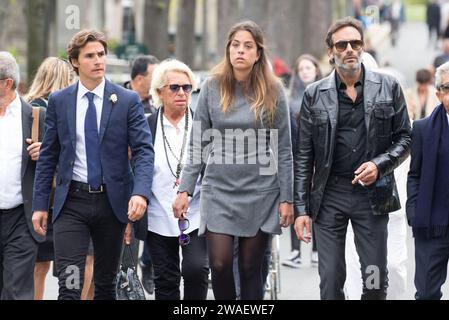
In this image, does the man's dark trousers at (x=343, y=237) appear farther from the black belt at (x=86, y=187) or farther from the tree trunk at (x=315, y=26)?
the tree trunk at (x=315, y=26)

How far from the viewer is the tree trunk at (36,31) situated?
69.6 ft

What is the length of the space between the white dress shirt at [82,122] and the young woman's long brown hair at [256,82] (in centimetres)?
79

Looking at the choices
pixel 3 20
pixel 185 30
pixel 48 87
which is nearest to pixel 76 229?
pixel 48 87

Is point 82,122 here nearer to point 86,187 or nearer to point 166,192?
point 86,187

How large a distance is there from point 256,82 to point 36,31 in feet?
44.3

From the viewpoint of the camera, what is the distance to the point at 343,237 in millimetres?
8227

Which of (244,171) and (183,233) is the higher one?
(244,171)

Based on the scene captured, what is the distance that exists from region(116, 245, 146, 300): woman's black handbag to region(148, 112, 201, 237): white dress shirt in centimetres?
44

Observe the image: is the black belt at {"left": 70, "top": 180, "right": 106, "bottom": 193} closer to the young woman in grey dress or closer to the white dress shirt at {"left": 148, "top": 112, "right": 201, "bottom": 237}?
the young woman in grey dress

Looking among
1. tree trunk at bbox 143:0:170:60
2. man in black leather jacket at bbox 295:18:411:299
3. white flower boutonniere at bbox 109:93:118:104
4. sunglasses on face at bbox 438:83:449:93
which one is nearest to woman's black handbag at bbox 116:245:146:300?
white flower boutonniere at bbox 109:93:118:104

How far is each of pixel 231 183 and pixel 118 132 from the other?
0.86 m

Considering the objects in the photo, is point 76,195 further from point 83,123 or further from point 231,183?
point 231,183

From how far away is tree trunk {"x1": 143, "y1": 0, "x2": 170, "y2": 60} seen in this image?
91.2ft

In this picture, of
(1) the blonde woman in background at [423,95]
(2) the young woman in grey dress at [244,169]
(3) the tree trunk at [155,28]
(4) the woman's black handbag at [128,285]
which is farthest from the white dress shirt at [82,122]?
(3) the tree trunk at [155,28]
